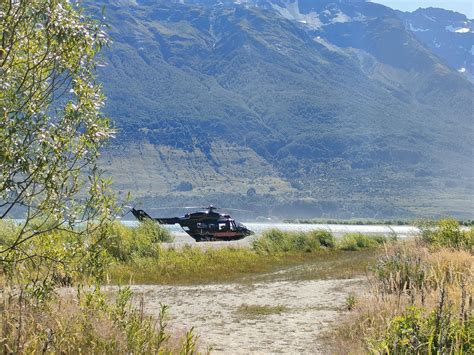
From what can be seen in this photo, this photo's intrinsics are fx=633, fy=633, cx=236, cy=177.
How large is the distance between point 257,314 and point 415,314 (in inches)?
293

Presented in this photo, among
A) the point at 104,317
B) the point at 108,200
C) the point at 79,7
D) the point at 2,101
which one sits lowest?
the point at 104,317

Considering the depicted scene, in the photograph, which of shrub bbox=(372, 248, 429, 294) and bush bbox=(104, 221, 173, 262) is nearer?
shrub bbox=(372, 248, 429, 294)

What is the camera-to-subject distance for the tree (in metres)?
10.5

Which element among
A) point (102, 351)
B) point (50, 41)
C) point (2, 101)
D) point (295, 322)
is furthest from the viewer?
point (295, 322)

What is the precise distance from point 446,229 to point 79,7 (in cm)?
2539

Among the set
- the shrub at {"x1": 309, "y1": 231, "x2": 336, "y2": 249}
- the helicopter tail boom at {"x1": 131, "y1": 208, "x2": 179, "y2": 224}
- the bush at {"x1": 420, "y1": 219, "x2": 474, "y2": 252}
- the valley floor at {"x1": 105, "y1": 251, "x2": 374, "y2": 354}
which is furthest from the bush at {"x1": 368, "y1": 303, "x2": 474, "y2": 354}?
the shrub at {"x1": 309, "y1": 231, "x2": 336, "y2": 249}

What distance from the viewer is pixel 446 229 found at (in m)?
32.3

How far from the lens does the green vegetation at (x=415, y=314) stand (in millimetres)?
8992

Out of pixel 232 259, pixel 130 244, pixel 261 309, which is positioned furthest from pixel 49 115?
pixel 130 244

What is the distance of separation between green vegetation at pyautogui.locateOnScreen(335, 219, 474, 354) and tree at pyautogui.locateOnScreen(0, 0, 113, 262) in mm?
5380

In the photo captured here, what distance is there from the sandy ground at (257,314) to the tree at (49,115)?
13.0 ft

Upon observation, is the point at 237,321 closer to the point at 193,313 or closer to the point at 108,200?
the point at 193,313

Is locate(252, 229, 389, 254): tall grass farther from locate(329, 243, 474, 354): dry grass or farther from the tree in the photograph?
the tree

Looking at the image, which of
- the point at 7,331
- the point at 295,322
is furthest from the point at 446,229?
the point at 7,331
